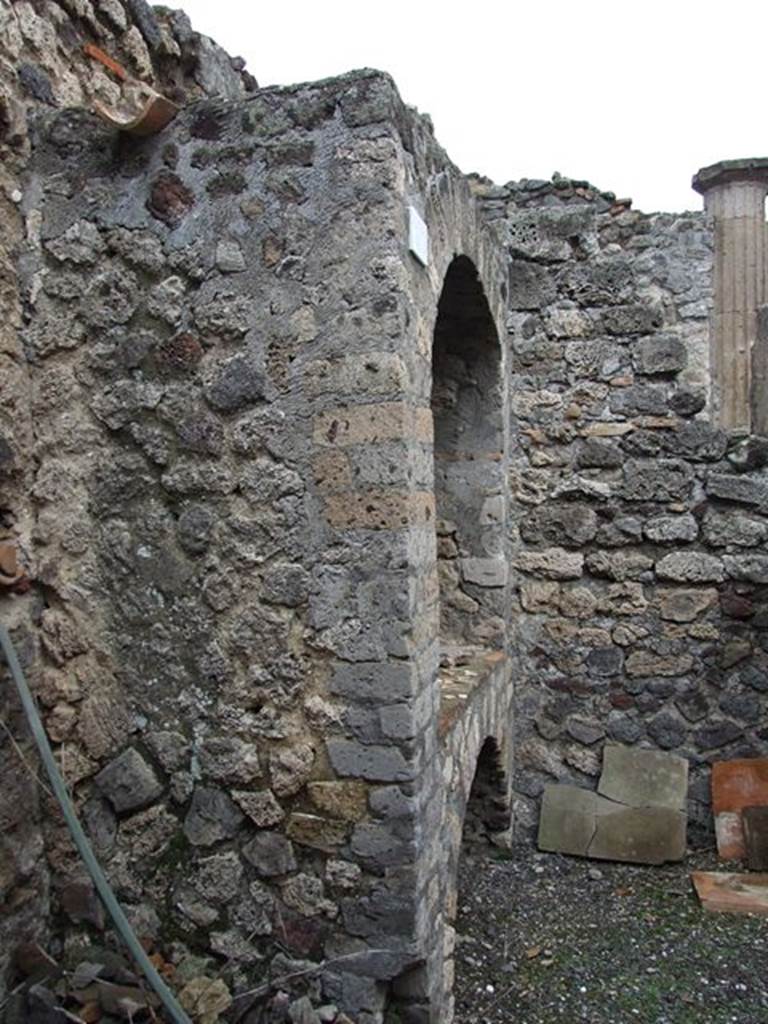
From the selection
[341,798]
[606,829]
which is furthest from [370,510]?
[606,829]

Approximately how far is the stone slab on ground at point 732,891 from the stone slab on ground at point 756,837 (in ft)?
0.23

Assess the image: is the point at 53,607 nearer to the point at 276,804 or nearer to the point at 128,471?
the point at 128,471

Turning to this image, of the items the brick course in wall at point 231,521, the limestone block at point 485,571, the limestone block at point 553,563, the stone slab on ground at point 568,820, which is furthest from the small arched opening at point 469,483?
the brick course in wall at point 231,521

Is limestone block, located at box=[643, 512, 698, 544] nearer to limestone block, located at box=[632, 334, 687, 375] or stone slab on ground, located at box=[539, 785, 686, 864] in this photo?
limestone block, located at box=[632, 334, 687, 375]

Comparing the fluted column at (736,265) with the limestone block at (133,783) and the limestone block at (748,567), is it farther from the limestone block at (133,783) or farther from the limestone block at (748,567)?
the limestone block at (133,783)

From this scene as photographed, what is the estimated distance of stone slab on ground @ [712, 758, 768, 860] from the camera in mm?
4344

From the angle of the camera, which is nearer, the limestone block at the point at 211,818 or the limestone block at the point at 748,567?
the limestone block at the point at 211,818

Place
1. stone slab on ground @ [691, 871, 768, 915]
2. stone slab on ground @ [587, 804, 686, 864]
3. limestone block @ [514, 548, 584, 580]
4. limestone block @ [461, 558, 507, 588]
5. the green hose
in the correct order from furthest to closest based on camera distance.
A: limestone block @ [514, 548, 584, 580], limestone block @ [461, 558, 507, 588], stone slab on ground @ [587, 804, 686, 864], stone slab on ground @ [691, 871, 768, 915], the green hose

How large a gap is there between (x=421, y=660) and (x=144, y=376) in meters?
1.13

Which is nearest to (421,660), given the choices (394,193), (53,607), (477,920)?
(53,607)

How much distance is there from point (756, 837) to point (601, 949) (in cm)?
111

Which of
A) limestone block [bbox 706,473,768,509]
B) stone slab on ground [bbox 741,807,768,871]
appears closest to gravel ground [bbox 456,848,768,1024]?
stone slab on ground [bbox 741,807,768,871]

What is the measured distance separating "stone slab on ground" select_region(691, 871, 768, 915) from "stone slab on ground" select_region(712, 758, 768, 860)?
190mm

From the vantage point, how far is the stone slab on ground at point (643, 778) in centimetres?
447
